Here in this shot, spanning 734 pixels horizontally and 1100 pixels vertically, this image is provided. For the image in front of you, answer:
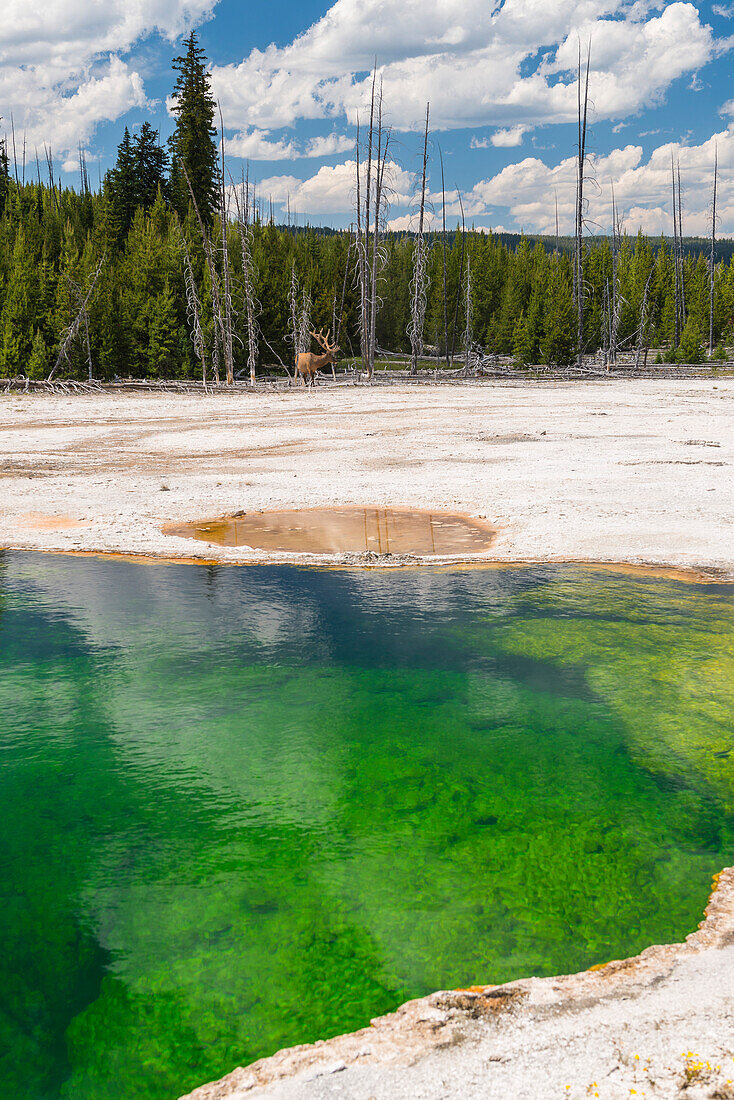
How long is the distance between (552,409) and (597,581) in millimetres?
14097

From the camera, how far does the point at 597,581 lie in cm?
717

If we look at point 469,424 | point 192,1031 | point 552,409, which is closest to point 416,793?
point 192,1031

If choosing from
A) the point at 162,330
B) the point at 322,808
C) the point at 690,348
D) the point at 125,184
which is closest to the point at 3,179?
the point at 125,184

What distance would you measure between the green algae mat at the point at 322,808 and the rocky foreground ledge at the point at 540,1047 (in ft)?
0.47

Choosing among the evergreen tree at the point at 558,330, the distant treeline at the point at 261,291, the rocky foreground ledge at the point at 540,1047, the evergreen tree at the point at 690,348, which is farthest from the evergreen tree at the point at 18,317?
the rocky foreground ledge at the point at 540,1047

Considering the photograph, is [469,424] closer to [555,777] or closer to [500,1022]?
[555,777]

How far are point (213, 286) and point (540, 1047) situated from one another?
33308 millimetres

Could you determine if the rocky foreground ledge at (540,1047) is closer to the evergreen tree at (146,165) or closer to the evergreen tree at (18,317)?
the evergreen tree at (18,317)

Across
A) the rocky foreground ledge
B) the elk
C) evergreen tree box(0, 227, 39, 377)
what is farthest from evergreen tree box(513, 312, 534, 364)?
the rocky foreground ledge

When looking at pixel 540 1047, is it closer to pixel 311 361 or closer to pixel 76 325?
pixel 311 361

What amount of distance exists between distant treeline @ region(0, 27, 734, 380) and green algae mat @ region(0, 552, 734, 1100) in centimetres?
2812

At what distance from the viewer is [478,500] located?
392 inches

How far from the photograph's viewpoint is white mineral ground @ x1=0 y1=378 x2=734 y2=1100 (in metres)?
2.38

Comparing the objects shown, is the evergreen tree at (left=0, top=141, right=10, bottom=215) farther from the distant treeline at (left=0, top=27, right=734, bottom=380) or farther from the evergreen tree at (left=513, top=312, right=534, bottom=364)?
the evergreen tree at (left=513, top=312, right=534, bottom=364)
